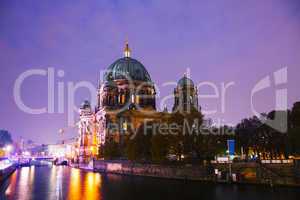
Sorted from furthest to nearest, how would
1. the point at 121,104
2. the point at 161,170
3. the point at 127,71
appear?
the point at 127,71, the point at 121,104, the point at 161,170

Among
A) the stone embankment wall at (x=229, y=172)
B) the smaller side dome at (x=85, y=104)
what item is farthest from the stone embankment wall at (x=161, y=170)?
the smaller side dome at (x=85, y=104)

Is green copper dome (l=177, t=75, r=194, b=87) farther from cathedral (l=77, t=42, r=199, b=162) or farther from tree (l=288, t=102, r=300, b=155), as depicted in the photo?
tree (l=288, t=102, r=300, b=155)

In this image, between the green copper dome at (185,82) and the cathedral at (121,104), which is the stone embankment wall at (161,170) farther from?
the green copper dome at (185,82)

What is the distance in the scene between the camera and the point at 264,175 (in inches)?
2290

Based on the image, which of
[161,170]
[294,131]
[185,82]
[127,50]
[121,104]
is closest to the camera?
[294,131]

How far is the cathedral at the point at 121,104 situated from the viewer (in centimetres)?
13000

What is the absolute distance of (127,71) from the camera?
15425 cm

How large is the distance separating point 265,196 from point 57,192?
27.5 m

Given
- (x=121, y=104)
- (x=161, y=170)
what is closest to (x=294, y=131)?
(x=161, y=170)

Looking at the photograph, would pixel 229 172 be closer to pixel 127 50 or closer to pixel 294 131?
pixel 294 131

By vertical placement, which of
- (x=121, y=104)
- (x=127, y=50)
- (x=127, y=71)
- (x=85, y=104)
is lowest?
(x=121, y=104)

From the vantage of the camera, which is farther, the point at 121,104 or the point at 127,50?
the point at 127,50

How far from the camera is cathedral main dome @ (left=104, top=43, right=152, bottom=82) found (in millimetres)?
153625

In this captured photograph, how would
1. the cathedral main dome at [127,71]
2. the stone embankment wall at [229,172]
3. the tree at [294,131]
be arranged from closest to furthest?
1. the stone embankment wall at [229,172]
2. the tree at [294,131]
3. the cathedral main dome at [127,71]
